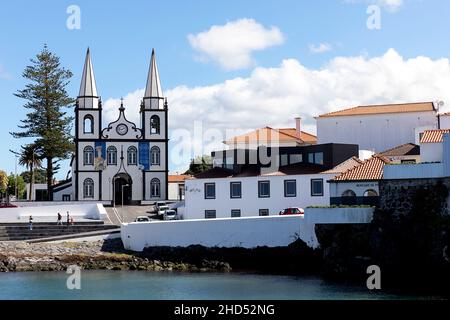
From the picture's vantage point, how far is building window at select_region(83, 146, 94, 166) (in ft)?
237

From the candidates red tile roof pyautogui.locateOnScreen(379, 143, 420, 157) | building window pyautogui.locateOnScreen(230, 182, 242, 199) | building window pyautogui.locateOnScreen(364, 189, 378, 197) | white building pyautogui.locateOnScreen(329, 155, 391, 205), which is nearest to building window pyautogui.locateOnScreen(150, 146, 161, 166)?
building window pyautogui.locateOnScreen(230, 182, 242, 199)

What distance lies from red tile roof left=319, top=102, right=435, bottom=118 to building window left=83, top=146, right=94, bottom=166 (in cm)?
2117

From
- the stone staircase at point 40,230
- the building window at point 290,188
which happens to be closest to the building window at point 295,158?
the building window at point 290,188

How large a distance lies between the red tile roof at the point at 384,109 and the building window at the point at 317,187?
54.9ft

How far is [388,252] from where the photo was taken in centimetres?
3928

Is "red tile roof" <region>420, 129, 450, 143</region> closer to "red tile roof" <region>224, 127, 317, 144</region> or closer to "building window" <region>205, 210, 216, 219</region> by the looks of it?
"building window" <region>205, 210, 216, 219</region>

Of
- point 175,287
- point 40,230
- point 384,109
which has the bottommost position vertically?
point 175,287

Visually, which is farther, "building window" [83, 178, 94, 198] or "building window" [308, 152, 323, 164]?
"building window" [83, 178, 94, 198]

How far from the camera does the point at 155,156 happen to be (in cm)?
7375

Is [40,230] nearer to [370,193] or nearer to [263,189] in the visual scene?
[263,189]

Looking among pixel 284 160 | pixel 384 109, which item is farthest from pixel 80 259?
pixel 384 109

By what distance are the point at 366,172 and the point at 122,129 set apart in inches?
1287
